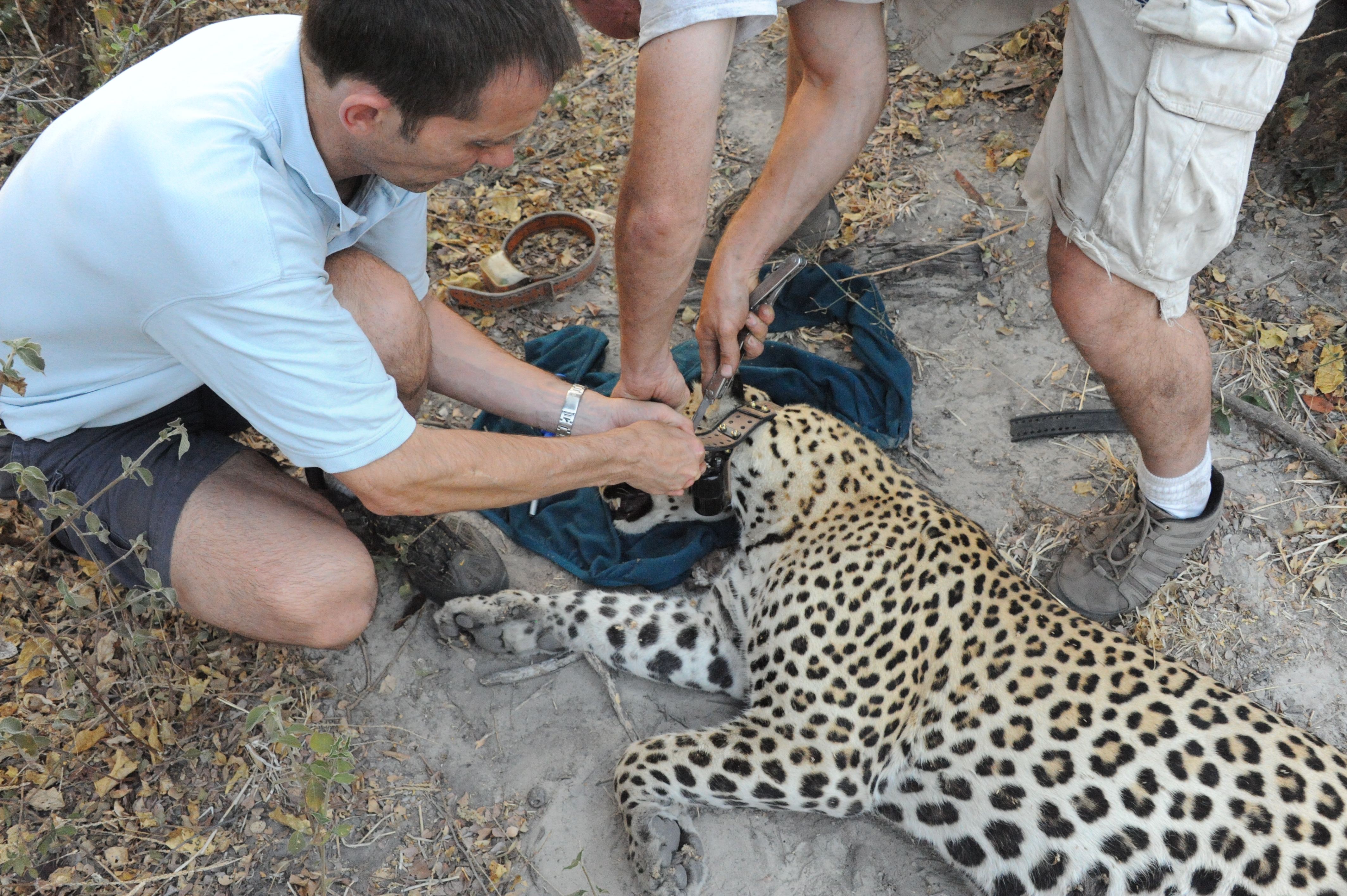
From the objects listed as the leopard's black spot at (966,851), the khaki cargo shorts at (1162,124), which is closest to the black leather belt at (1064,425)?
the khaki cargo shorts at (1162,124)

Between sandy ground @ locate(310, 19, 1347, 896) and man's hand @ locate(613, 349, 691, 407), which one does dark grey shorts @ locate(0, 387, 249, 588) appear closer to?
sandy ground @ locate(310, 19, 1347, 896)

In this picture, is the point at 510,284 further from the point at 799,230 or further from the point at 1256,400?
the point at 1256,400

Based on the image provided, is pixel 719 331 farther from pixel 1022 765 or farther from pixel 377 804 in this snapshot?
pixel 377 804

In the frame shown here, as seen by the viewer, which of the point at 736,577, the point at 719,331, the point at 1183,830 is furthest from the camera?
the point at 736,577

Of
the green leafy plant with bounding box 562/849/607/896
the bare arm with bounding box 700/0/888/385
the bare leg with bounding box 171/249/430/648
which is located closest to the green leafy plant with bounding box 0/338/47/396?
the bare leg with bounding box 171/249/430/648

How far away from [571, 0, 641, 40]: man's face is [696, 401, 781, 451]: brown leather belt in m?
1.26

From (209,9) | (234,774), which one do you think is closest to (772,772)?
(234,774)

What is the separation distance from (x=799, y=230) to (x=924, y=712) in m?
2.45

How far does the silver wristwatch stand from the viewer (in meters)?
3.31

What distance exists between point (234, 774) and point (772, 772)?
1670mm

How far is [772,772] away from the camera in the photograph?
115 inches

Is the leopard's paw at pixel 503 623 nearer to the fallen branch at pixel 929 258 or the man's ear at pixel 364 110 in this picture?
the man's ear at pixel 364 110

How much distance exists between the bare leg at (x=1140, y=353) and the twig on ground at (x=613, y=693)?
1.93 m

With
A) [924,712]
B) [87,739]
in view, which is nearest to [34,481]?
[87,739]
